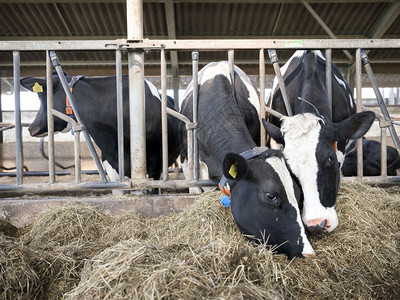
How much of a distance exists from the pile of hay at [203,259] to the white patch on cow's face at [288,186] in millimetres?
86

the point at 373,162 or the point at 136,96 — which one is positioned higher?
the point at 136,96

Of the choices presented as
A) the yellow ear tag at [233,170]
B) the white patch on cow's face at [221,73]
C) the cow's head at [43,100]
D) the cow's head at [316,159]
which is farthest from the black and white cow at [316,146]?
the cow's head at [43,100]

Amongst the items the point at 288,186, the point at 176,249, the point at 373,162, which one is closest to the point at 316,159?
the point at 288,186

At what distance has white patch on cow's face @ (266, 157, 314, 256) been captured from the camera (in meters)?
2.11

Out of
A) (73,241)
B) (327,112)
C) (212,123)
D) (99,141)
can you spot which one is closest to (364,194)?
(327,112)

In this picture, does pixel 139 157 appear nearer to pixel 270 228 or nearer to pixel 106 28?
pixel 270 228

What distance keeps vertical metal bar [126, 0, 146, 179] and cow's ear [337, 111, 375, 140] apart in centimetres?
186

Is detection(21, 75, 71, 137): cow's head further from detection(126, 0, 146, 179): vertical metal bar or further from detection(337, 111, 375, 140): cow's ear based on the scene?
detection(337, 111, 375, 140): cow's ear

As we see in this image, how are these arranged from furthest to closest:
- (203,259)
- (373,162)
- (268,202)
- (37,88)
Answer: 1. (373,162)
2. (37,88)
3. (268,202)
4. (203,259)

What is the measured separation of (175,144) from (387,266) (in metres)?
3.31

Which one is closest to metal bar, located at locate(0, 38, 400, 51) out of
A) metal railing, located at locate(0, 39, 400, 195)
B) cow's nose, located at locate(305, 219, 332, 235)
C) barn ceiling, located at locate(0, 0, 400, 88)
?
metal railing, located at locate(0, 39, 400, 195)

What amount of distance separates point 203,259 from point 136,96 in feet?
7.15

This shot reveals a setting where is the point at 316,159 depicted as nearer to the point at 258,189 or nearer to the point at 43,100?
the point at 258,189

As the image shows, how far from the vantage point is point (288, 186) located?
229cm
